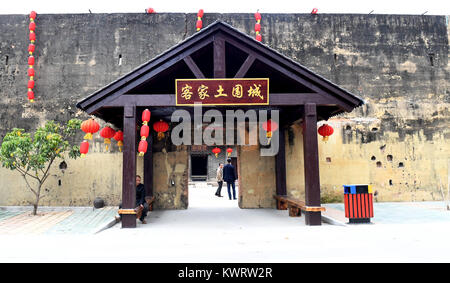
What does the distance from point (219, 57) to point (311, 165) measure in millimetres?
3215

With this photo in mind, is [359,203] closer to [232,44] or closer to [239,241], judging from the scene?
[239,241]

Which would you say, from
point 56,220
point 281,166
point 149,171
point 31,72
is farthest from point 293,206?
point 31,72

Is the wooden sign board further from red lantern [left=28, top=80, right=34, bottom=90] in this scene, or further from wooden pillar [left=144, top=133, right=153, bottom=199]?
red lantern [left=28, top=80, right=34, bottom=90]

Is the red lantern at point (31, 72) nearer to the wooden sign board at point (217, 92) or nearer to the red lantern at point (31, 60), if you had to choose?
the red lantern at point (31, 60)

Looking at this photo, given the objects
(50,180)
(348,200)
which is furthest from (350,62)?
(50,180)

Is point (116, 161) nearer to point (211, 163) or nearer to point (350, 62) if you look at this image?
point (350, 62)

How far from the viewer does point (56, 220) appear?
7.83m

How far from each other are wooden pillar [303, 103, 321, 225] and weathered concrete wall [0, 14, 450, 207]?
306 centimetres

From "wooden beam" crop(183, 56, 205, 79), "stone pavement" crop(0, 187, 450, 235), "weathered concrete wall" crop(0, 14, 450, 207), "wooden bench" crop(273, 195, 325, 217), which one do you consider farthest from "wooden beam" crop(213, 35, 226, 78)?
"weathered concrete wall" crop(0, 14, 450, 207)

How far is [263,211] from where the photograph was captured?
356 inches

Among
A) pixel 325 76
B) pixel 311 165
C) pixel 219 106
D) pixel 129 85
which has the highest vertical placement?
pixel 325 76

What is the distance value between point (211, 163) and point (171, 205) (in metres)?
12.5

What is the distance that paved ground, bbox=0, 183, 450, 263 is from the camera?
4.43 meters

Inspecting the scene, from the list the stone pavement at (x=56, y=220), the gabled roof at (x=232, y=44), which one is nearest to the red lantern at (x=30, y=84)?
the stone pavement at (x=56, y=220)
